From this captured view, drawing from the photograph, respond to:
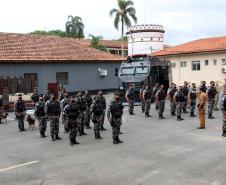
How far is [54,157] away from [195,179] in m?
4.52

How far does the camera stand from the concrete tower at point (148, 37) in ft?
181

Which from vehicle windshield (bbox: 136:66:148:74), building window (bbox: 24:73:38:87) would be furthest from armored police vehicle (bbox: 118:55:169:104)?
building window (bbox: 24:73:38:87)

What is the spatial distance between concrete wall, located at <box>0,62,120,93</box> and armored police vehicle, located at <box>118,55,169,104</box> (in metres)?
11.0

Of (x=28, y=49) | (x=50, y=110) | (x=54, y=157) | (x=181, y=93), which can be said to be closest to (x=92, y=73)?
(x=28, y=49)

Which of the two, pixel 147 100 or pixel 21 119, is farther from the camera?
pixel 147 100

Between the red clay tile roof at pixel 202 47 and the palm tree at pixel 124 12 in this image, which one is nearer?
the red clay tile roof at pixel 202 47

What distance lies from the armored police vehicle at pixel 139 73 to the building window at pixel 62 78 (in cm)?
1150

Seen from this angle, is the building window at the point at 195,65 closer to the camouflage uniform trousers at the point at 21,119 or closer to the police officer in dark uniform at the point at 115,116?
the camouflage uniform trousers at the point at 21,119

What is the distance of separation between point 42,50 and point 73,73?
3539 mm

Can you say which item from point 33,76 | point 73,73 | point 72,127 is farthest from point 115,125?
point 73,73

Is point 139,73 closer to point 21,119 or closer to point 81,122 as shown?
point 21,119

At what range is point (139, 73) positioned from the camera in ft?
79.6

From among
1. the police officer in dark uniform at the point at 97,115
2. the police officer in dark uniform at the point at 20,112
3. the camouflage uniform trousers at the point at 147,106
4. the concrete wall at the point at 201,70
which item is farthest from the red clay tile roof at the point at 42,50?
the police officer in dark uniform at the point at 97,115

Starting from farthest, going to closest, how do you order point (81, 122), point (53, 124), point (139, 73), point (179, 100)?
point (139, 73), point (179, 100), point (81, 122), point (53, 124)
